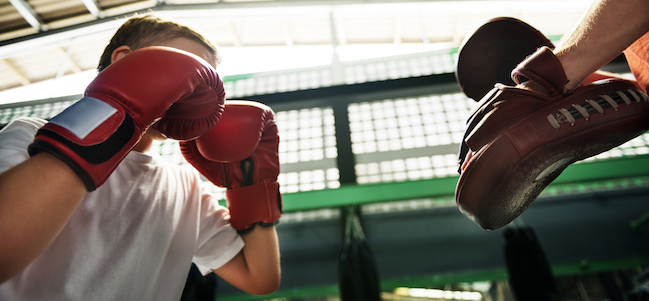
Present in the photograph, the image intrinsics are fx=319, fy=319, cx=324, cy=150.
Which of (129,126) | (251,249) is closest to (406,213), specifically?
(251,249)

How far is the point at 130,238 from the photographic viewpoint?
1.02 meters

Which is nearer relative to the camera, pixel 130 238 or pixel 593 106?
pixel 593 106

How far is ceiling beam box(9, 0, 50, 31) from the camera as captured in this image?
416 cm

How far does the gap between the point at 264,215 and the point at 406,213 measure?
254 centimetres

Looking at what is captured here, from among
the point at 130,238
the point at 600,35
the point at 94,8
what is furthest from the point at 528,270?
the point at 94,8

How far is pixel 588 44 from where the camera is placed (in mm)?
760

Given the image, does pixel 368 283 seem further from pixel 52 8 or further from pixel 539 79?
pixel 52 8

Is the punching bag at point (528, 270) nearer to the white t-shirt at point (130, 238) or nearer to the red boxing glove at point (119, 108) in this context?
the white t-shirt at point (130, 238)

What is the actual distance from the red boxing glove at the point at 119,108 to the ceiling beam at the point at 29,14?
5.16m

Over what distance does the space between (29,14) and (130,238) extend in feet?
16.9

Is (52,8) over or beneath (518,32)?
over

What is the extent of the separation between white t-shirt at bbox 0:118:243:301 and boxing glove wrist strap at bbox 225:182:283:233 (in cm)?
13

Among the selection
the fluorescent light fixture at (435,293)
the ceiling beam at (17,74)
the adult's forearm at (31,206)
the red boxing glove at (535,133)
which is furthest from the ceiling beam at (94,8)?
the fluorescent light fixture at (435,293)

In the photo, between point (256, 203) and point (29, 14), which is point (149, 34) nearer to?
point (256, 203)
